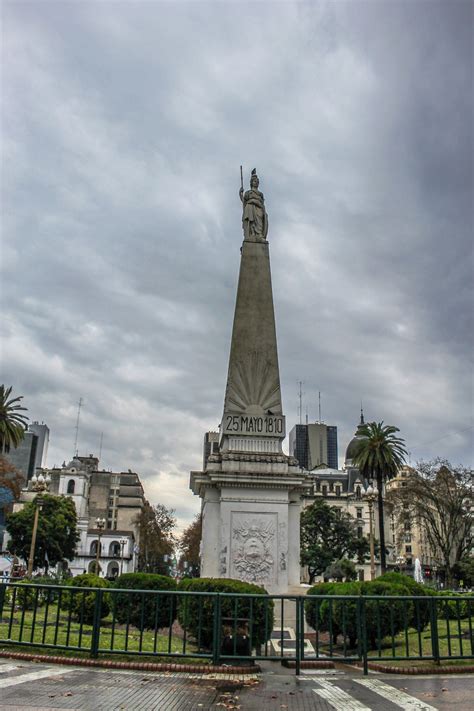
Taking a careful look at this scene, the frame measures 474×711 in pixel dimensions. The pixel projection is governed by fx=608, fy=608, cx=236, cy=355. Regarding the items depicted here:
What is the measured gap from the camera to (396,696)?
7.82m

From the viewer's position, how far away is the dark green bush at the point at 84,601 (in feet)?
34.1

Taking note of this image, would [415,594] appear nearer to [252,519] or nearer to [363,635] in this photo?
[363,635]

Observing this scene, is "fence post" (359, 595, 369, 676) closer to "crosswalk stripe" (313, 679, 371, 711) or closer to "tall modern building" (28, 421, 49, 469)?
"crosswalk stripe" (313, 679, 371, 711)

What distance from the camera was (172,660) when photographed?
9.89 m

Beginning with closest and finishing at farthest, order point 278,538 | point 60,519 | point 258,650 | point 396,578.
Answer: point 258,650, point 396,578, point 278,538, point 60,519

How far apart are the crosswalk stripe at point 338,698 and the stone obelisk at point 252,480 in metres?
10.9

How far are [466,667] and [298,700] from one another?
3671mm

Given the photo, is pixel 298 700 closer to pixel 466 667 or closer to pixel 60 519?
pixel 466 667

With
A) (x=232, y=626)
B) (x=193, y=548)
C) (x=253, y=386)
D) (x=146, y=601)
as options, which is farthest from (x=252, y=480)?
(x=193, y=548)

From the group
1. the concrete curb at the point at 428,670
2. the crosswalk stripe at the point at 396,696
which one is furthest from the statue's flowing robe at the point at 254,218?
the crosswalk stripe at the point at 396,696

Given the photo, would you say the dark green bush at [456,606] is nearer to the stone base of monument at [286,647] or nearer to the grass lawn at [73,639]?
the stone base of monument at [286,647]

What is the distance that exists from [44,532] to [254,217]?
4166cm

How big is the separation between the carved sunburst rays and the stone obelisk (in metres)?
0.04

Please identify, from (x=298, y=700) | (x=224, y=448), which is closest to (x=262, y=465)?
(x=224, y=448)
